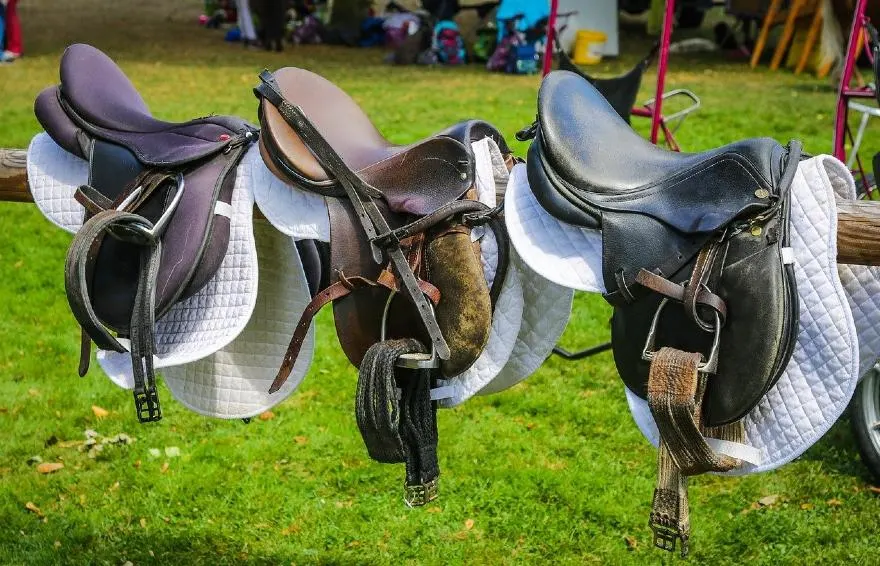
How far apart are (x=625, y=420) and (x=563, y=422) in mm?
235

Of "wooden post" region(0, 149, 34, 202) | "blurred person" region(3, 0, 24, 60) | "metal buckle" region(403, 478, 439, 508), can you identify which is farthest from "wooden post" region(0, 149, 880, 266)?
"blurred person" region(3, 0, 24, 60)

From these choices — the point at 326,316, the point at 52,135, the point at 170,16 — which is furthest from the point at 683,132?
the point at 170,16

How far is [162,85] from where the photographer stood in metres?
9.76

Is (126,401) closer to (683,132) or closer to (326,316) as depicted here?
(326,316)

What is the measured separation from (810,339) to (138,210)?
1177mm

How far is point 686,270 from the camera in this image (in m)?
1.37

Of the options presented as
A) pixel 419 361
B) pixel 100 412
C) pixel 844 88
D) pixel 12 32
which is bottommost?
pixel 12 32

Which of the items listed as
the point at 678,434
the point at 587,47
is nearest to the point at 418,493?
the point at 678,434

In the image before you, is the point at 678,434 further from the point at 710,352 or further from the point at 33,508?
the point at 33,508

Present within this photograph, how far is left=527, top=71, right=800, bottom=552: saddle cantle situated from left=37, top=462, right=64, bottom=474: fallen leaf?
2552 millimetres

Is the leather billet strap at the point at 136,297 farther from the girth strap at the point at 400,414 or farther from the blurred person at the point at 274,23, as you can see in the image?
the blurred person at the point at 274,23

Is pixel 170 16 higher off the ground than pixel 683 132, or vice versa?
pixel 683 132

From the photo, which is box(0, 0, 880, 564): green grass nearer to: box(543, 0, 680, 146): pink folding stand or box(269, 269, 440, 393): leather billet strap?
box(543, 0, 680, 146): pink folding stand

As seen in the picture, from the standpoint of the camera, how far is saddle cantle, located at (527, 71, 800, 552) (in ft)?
4.27
